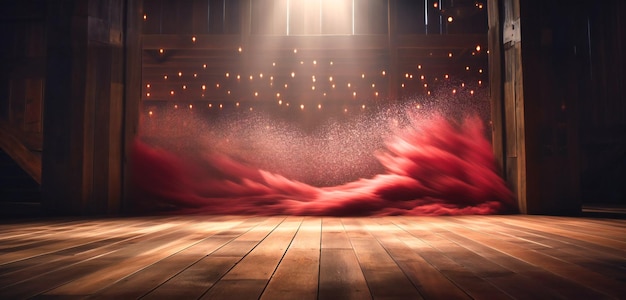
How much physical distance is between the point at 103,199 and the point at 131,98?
0.97 m

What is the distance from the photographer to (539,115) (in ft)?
13.0

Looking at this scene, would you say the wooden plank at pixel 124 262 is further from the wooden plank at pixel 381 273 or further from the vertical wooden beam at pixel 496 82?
the vertical wooden beam at pixel 496 82

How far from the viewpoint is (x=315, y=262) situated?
164 cm

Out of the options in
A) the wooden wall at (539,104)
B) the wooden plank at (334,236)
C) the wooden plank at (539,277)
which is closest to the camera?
the wooden plank at (539,277)

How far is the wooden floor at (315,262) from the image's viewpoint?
1.22 m

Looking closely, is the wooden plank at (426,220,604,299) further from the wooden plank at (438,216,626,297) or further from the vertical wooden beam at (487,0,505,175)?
the vertical wooden beam at (487,0,505,175)

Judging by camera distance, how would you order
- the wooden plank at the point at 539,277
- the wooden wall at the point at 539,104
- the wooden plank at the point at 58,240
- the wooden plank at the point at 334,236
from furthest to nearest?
the wooden wall at the point at 539,104 < the wooden plank at the point at 334,236 < the wooden plank at the point at 58,240 < the wooden plank at the point at 539,277

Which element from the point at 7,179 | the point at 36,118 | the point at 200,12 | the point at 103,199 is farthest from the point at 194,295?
the point at 36,118

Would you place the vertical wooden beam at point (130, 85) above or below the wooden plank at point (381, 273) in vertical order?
above

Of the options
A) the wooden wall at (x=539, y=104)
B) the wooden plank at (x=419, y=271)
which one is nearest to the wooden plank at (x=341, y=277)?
the wooden plank at (x=419, y=271)

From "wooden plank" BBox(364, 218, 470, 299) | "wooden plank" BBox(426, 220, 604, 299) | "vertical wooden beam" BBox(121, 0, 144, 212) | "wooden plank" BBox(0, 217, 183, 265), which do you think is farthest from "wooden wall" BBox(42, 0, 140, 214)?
"wooden plank" BBox(426, 220, 604, 299)

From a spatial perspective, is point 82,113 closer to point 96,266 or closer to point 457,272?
point 96,266

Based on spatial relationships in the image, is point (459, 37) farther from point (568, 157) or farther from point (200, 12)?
point (200, 12)

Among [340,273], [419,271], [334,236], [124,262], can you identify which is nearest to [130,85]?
[334,236]
